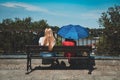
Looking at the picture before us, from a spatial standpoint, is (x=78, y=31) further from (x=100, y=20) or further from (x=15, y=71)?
(x=100, y=20)

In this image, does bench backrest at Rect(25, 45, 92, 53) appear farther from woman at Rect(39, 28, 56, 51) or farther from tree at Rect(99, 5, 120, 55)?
tree at Rect(99, 5, 120, 55)

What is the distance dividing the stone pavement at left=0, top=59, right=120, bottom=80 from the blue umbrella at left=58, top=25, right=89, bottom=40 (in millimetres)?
1178

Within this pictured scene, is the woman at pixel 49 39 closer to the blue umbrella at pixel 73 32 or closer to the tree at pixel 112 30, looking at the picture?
the blue umbrella at pixel 73 32

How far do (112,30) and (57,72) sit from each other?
222 inches

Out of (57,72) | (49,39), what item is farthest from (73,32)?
(57,72)

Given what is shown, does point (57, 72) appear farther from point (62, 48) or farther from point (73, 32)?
point (73, 32)

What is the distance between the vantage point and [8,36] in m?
11.9

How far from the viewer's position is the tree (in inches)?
500

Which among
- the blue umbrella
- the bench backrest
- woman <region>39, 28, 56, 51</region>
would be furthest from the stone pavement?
the blue umbrella

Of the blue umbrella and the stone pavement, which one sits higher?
the blue umbrella

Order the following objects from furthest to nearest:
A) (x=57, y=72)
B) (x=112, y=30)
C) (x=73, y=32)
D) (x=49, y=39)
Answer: (x=112, y=30) → (x=73, y=32) → (x=49, y=39) → (x=57, y=72)

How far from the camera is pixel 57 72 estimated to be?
9.16 metres

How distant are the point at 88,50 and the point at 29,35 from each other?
3.33 meters

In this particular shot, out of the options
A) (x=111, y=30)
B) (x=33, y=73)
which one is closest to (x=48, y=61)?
(x=33, y=73)
